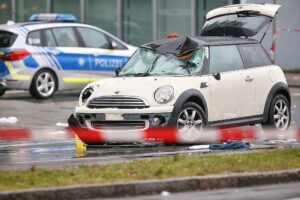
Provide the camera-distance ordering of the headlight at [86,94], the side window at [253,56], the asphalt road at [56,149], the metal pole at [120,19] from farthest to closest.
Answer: the metal pole at [120,19] → the side window at [253,56] → the headlight at [86,94] → the asphalt road at [56,149]

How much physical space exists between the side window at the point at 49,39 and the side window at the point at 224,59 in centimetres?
789

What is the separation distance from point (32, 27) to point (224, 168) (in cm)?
1230

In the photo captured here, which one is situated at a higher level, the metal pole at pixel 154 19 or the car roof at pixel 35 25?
the car roof at pixel 35 25

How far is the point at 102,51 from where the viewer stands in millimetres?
23469

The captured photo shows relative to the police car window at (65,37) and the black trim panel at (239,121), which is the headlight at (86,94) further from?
the police car window at (65,37)

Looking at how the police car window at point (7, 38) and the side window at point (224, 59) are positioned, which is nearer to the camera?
the side window at point (224, 59)

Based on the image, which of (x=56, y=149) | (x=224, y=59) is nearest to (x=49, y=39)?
(x=224, y=59)

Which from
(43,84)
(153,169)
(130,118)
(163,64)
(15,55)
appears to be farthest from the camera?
(43,84)

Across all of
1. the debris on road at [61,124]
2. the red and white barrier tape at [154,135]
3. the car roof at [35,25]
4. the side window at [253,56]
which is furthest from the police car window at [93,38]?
the side window at [253,56]

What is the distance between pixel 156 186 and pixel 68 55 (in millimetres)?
13143

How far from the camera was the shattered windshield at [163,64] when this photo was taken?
1459cm

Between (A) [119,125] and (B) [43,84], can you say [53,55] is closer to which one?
(B) [43,84]

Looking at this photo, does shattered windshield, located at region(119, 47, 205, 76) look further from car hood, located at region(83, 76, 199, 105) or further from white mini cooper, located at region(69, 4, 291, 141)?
car hood, located at region(83, 76, 199, 105)

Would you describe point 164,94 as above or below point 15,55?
above
